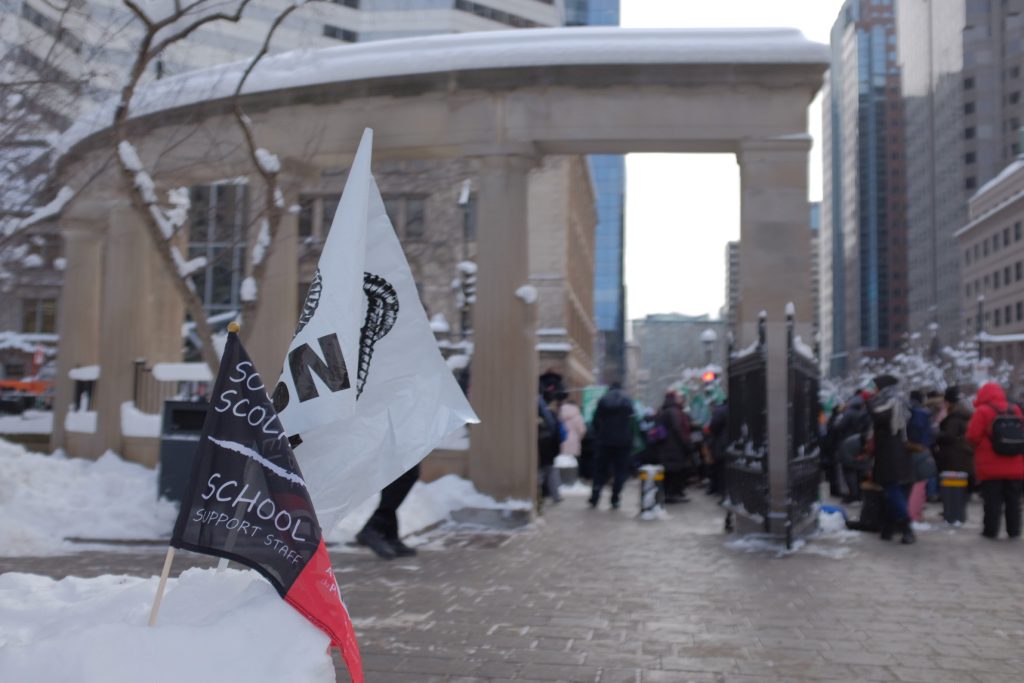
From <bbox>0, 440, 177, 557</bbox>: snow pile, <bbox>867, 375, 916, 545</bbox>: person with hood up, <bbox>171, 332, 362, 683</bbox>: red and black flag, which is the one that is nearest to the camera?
<bbox>171, 332, 362, 683</bbox>: red and black flag

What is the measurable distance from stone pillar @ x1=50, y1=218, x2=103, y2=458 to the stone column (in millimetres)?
11081

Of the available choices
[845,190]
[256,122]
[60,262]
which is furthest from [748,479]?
[845,190]

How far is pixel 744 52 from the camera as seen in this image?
535 inches

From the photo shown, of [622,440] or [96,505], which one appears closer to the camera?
[96,505]

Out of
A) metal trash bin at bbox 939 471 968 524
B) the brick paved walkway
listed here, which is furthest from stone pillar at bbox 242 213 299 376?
metal trash bin at bbox 939 471 968 524

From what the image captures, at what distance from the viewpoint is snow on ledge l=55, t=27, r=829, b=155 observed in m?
13.6

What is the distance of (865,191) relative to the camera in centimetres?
15512

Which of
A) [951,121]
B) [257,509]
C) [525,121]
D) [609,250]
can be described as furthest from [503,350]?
[609,250]

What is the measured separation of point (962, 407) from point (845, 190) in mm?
162083

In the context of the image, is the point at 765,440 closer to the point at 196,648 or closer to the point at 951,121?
the point at 196,648

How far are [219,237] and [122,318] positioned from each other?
200 cm

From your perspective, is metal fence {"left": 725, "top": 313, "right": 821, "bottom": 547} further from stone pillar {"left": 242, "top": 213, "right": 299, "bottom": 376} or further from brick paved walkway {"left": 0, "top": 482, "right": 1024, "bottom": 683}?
stone pillar {"left": 242, "top": 213, "right": 299, "bottom": 376}

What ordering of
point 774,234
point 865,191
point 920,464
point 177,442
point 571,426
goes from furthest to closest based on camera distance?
point 865,191 → point 571,426 → point 774,234 → point 920,464 → point 177,442

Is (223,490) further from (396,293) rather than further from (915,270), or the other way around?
(915,270)
